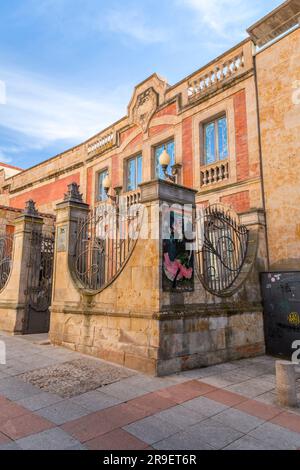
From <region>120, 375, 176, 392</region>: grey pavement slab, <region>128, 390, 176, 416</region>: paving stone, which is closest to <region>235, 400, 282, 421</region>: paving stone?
<region>128, 390, 176, 416</region>: paving stone

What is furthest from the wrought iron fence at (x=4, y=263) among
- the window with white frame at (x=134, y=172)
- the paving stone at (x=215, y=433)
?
the paving stone at (x=215, y=433)

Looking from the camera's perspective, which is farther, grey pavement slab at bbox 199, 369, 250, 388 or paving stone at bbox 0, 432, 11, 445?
grey pavement slab at bbox 199, 369, 250, 388

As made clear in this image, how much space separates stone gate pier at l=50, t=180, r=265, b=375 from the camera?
19.7 ft

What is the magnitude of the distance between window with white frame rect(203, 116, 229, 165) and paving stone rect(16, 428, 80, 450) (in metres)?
9.00

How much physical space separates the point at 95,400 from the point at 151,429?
1138 millimetres

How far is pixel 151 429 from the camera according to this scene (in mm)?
3682

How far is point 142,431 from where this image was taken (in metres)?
3.62

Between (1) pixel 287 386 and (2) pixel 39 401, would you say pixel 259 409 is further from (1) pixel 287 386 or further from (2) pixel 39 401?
(2) pixel 39 401

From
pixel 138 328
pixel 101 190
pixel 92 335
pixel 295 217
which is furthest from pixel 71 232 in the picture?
pixel 101 190

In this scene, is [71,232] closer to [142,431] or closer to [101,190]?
[142,431]

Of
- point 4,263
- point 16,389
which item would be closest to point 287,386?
point 16,389

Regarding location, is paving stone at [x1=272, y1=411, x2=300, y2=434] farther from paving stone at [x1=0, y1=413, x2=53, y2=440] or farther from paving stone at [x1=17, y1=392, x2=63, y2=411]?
paving stone at [x1=17, y1=392, x2=63, y2=411]
